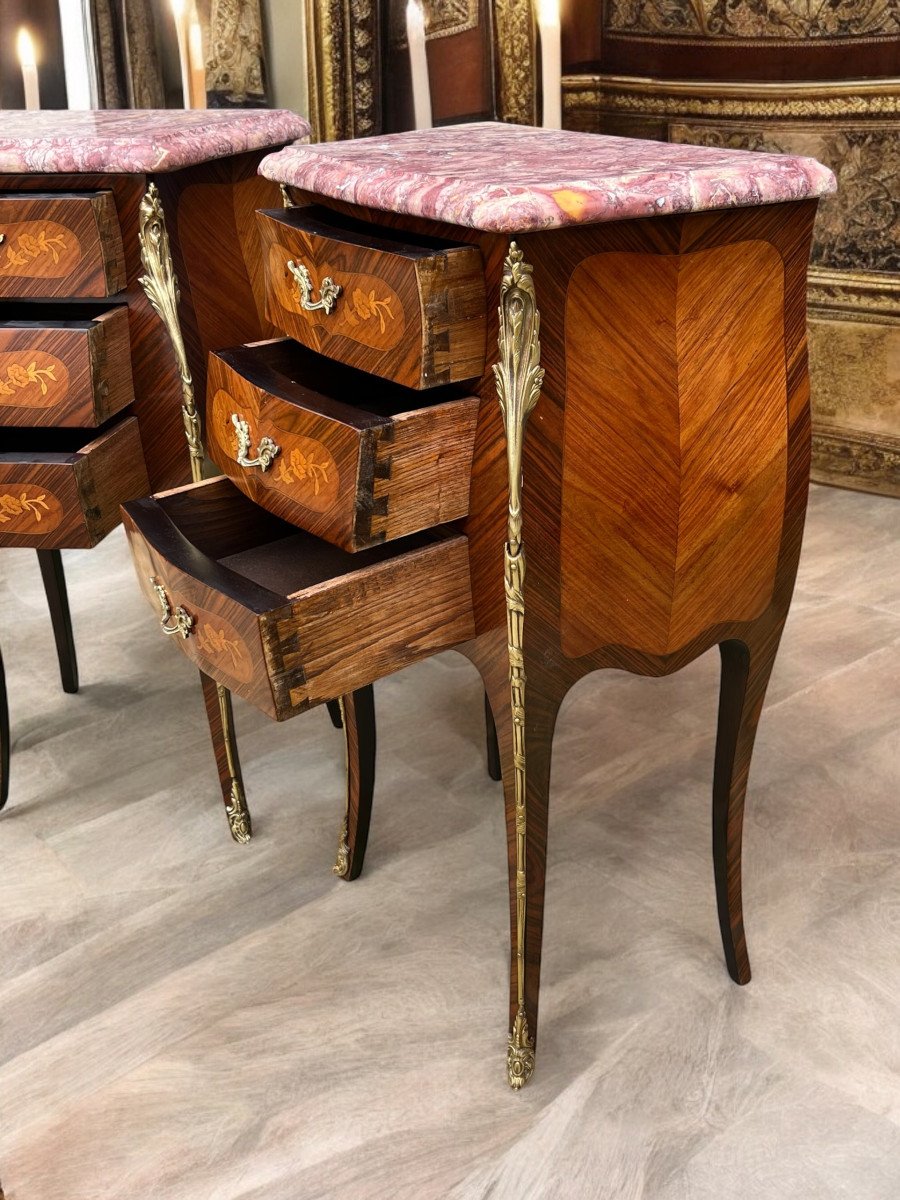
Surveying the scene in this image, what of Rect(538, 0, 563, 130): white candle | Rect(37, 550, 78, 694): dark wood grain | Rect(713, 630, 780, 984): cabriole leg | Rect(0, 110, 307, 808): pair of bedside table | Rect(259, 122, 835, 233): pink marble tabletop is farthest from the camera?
Rect(37, 550, 78, 694): dark wood grain

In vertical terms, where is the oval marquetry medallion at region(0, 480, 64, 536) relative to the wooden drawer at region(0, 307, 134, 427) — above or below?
below

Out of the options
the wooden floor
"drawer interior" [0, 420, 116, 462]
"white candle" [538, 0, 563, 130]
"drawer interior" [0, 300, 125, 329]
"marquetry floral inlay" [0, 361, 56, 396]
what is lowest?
→ the wooden floor

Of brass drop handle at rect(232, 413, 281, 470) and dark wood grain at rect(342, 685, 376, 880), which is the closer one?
brass drop handle at rect(232, 413, 281, 470)

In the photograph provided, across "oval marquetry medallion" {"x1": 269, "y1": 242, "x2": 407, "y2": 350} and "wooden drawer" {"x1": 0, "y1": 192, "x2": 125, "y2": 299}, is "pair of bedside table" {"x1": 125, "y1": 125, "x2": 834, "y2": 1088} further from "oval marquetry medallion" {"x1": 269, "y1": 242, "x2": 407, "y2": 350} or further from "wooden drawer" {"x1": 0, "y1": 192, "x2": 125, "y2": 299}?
"wooden drawer" {"x1": 0, "y1": 192, "x2": 125, "y2": 299}

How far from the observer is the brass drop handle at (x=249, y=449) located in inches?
45.1

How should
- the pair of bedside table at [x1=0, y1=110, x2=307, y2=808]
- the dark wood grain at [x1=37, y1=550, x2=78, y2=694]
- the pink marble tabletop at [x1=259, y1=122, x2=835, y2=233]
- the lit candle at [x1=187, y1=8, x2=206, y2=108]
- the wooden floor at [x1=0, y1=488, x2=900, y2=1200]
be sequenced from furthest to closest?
the lit candle at [x1=187, y1=8, x2=206, y2=108] → the dark wood grain at [x1=37, y1=550, x2=78, y2=694] → the pair of bedside table at [x1=0, y1=110, x2=307, y2=808] → the wooden floor at [x1=0, y1=488, x2=900, y2=1200] → the pink marble tabletop at [x1=259, y1=122, x2=835, y2=233]

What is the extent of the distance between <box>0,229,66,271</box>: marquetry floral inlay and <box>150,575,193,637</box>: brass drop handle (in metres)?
0.48

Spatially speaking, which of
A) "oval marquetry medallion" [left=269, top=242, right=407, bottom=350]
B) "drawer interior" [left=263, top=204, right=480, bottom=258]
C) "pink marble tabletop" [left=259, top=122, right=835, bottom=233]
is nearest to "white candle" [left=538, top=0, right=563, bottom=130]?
"pink marble tabletop" [left=259, top=122, right=835, bottom=233]

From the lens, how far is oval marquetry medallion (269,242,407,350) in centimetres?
105

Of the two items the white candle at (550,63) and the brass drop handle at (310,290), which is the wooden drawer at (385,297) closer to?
the brass drop handle at (310,290)

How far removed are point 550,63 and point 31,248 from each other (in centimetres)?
79

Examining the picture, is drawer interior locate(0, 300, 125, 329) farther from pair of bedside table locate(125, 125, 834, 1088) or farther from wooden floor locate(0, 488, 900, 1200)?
wooden floor locate(0, 488, 900, 1200)

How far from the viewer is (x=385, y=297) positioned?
105 centimetres

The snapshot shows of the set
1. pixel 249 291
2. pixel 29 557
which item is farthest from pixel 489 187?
pixel 29 557
